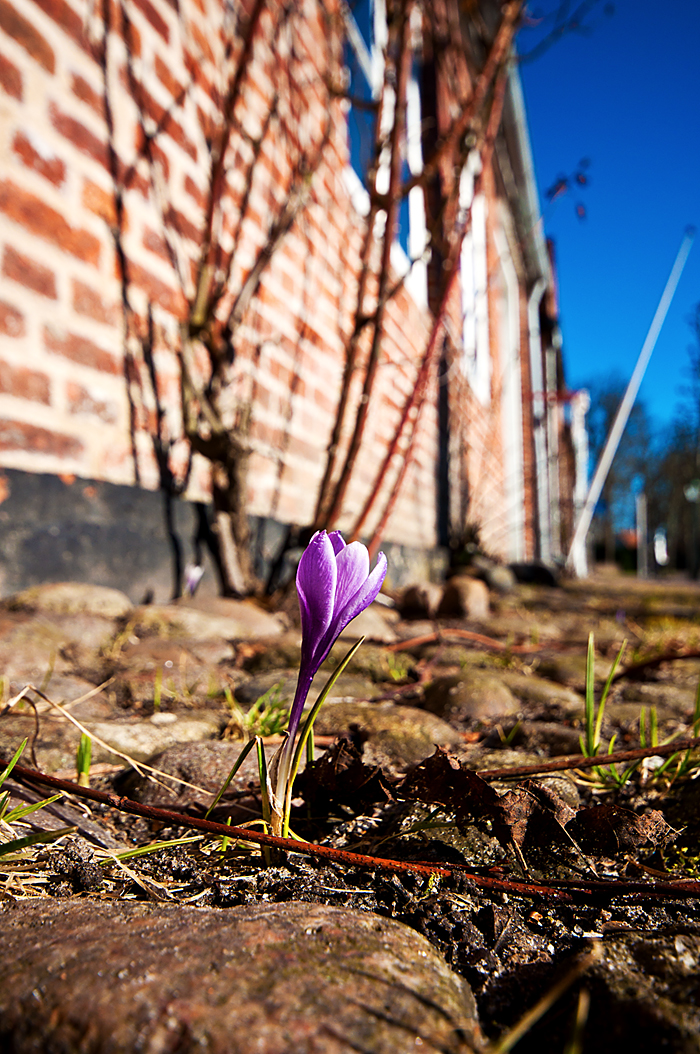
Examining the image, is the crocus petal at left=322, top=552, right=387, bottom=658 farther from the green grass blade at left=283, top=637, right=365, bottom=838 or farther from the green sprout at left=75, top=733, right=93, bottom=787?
the green sprout at left=75, top=733, right=93, bottom=787

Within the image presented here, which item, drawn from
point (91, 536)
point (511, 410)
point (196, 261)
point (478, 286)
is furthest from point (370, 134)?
point (511, 410)

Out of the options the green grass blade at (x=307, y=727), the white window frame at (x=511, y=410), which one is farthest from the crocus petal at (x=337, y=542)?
the white window frame at (x=511, y=410)

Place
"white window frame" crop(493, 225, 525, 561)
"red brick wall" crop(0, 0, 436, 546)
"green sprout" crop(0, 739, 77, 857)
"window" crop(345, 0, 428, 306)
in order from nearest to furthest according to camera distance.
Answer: "green sprout" crop(0, 739, 77, 857)
"red brick wall" crop(0, 0, 436, 546)
"window" crop(345, 0, 428, 306)
"white window frame" crop(493, 225, 525, 561)

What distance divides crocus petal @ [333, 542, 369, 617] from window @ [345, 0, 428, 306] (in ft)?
9.97

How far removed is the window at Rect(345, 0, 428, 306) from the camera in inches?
162

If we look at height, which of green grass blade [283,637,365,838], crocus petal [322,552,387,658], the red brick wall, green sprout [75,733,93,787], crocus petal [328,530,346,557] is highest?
the red brick wall

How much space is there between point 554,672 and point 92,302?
1828mm

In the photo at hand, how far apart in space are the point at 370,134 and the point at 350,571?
3.38 m

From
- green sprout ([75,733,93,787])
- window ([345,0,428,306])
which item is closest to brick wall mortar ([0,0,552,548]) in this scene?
window ([345,0,428,306])

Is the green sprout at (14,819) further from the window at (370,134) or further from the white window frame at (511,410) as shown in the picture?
the white window frame at (511,410)

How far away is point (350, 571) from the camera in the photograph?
0.72 metres

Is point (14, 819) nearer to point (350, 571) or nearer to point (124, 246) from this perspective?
point (350, 571)

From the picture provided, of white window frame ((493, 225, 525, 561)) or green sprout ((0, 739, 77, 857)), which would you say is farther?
white window frame ((493, 225, 525, 561))

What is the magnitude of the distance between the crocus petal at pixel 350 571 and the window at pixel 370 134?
120 inches
